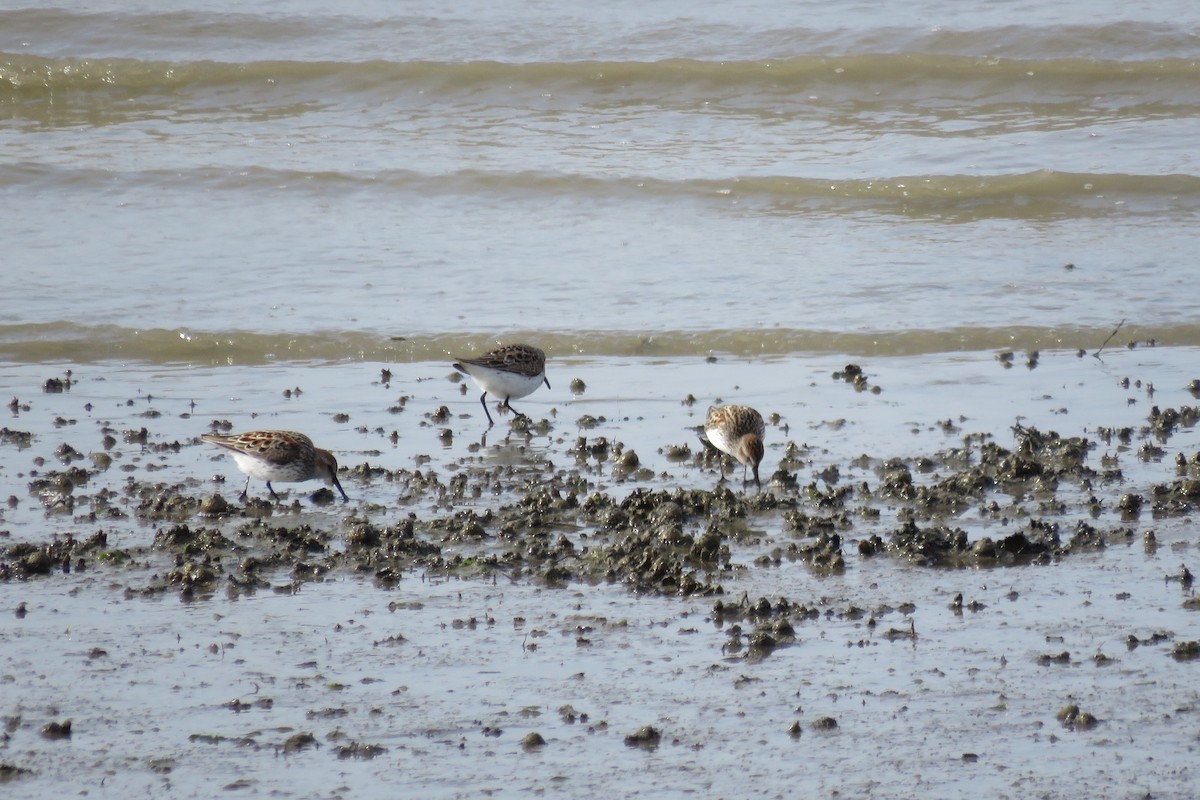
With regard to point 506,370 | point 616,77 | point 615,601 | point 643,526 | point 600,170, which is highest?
point 616,77

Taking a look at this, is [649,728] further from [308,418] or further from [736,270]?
[736,270]

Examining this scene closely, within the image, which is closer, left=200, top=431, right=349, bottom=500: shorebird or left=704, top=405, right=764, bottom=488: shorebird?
left=200, top=431, right=349, bottom=500: shorebird

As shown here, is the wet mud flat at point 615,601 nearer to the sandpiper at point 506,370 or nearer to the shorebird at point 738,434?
the shorebird at point 738,434

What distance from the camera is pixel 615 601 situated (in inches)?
260

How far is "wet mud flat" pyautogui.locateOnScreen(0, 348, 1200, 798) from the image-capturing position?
5.21 metres

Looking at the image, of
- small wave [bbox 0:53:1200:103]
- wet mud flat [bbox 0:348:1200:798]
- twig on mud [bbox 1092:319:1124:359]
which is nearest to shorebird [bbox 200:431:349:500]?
wet mud flat [bbox 0:348:1200:798]

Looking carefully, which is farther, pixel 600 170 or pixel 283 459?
pixel 600 170

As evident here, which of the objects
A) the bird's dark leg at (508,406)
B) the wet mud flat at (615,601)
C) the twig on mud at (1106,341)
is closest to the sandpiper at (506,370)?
the bird's dark leg at (508,406)

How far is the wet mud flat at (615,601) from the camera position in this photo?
521 centimetres

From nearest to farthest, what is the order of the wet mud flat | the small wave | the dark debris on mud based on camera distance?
the wet mud flat
the dark debris on mud
the small wave

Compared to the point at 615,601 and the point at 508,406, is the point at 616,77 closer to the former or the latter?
the point at 508,406

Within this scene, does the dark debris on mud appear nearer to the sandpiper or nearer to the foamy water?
the sandpiper

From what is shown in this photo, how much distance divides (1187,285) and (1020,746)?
851 cm

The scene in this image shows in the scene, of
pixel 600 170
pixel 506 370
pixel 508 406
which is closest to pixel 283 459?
pixel 506 370
